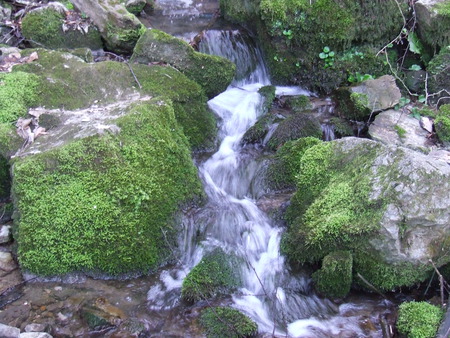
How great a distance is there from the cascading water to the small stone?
1004 mm

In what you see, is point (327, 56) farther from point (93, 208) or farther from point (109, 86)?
point (93, 208)

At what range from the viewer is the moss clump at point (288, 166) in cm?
563

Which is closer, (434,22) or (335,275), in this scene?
(335,275)

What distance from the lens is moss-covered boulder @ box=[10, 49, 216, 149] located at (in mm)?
5609

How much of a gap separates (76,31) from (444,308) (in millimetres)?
7203

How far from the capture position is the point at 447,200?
414 cm

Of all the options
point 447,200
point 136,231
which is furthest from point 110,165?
point 447,200

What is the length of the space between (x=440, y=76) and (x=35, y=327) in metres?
6.94

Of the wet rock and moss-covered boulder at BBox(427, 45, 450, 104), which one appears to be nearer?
the wet rock

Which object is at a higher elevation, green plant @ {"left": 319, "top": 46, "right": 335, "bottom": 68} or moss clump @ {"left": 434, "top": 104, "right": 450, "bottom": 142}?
green plant @ {"left": 319, "top": 46, "right": 335, "bottom": 68}

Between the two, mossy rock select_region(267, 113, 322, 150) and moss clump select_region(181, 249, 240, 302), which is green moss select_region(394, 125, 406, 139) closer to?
mossy rock select_region(267, 113, 322, 150)

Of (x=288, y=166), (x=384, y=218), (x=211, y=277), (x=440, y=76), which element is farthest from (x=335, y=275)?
(x=440, y=76)

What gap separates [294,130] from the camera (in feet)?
21.1

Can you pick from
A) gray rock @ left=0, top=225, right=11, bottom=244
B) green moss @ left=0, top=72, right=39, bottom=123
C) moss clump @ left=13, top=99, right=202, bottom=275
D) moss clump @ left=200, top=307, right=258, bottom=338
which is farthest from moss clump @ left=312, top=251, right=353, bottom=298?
green moss @ left=0, top=72, right=39, bottom=123
